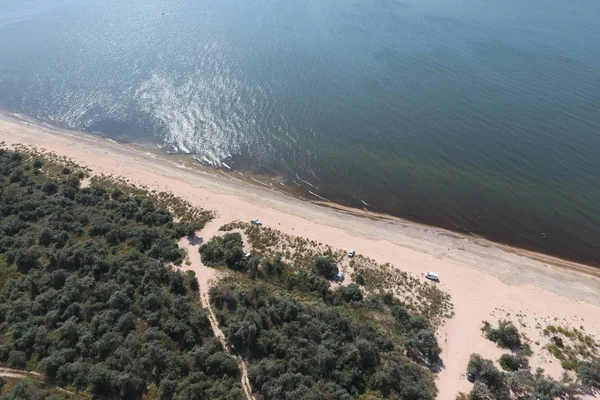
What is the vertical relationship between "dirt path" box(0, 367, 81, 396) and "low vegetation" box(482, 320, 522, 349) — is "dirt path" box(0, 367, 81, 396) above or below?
below

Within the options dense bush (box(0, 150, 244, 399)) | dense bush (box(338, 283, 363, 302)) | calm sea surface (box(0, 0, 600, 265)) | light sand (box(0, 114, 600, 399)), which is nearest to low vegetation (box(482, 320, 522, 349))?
light sand (box(0, 114, 600, 399))

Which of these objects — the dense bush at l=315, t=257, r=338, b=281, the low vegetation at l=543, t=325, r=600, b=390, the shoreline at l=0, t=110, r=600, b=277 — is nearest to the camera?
the low vegetation at l=543, t=325, r=600, b=390

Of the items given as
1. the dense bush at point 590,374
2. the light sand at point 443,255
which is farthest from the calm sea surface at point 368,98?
the dense bush at point 590,374

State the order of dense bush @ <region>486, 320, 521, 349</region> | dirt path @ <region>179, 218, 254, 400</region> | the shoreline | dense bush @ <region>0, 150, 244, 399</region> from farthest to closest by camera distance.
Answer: the shoreline
dense bush @ <region>486, 320, 521, 349</region>
dirt path @ <region>179, 218, 254, 400</region>
dense bush @ <region>0, 150, 244, 399</region>

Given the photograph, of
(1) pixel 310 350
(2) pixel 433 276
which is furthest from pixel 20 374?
(2) pixel 433 276

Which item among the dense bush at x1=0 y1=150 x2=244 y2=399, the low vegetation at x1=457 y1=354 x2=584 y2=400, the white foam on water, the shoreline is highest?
the white foam on water

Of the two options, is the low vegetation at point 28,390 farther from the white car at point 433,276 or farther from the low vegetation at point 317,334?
the white car at point 433,276

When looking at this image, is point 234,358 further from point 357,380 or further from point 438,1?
point 438,1

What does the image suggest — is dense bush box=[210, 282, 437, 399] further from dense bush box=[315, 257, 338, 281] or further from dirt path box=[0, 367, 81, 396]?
dirt path box=[0, 367, 81, 396]

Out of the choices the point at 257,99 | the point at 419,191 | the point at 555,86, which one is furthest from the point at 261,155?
the point at 555,86
